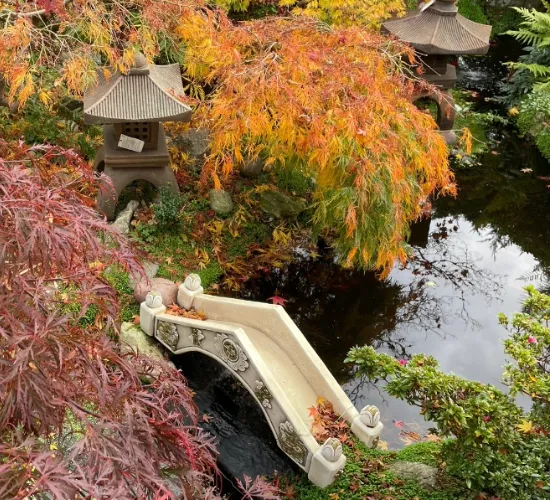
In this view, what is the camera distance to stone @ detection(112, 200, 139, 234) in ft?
29.6

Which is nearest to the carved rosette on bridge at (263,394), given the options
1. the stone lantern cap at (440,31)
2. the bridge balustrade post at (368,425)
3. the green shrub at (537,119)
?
the bridge balustrade post at (368,425)

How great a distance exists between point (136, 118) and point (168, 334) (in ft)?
9.06

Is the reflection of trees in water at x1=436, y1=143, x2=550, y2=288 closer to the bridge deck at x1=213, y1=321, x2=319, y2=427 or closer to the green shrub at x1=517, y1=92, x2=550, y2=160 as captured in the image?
the green shrub at x1=517, y1=92, x2=550, y2=160

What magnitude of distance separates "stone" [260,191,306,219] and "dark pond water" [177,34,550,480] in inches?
31.1

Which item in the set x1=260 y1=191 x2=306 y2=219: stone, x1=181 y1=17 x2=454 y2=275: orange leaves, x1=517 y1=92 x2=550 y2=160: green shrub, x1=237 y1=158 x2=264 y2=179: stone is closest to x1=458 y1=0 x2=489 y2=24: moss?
x1=517 y1=92 x2=550 y2=160: green shrub

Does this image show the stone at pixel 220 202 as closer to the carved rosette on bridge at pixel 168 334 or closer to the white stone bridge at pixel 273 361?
the white stone bridge at pixel 273 361

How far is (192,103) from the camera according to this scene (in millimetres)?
8742

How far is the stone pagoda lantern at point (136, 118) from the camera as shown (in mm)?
7859

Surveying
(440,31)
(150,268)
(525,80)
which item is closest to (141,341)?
(150,268)

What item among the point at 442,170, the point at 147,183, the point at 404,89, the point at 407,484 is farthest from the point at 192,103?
the point at 407,484

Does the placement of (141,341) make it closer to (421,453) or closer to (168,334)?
(168,334)

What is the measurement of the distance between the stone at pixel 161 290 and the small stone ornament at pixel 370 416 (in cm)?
290

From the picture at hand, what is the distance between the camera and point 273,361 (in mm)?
7031

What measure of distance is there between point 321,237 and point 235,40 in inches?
143
